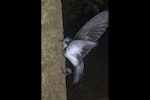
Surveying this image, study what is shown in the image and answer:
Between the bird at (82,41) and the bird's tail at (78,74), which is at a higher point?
the bird at (82,41)

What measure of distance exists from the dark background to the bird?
22 mm

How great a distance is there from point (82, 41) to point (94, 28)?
0.11 metres

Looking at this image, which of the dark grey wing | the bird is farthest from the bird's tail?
the dark grey wing

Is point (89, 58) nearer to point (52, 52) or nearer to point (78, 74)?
point (78, 74)

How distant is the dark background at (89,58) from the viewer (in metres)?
2.86

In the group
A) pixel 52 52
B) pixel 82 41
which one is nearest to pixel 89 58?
pixel 82 41

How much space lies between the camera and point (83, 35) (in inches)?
114

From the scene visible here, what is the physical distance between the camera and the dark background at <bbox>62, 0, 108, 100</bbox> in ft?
9.39

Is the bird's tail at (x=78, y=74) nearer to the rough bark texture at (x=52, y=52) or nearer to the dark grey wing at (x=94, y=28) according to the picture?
the rough bark texture at (x=52, y=52)

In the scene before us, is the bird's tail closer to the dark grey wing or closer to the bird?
the bird

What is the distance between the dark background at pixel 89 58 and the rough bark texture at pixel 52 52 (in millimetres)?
45

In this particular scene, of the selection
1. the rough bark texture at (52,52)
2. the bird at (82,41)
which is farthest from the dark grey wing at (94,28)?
the rough bark texture at (52,52)
